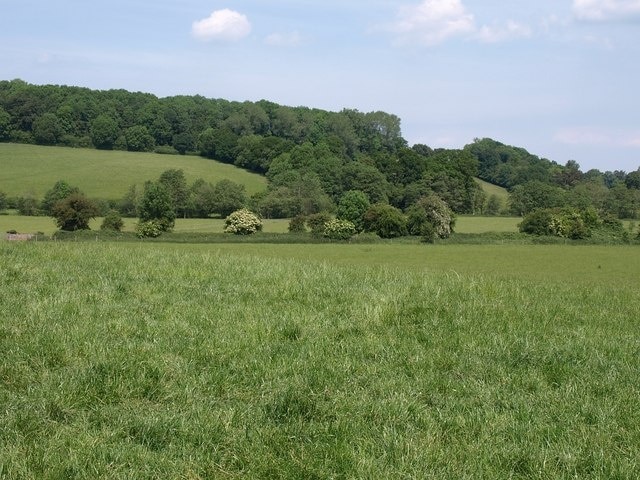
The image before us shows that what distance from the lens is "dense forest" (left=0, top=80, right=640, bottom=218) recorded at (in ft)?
419

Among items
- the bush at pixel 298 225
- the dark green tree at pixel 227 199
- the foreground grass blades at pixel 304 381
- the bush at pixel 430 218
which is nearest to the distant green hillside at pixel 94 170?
the dark green tree at pixel 227 199

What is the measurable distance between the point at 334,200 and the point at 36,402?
126 meters

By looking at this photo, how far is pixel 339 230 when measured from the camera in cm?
8694

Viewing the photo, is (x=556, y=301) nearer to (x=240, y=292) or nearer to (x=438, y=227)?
(x=240, y=292)

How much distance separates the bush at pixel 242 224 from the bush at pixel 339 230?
9.83 metres

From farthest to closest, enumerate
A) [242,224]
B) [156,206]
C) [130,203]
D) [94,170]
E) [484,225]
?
[94,170] → [484,225] → [130,203] → [156,206] → [242,224]

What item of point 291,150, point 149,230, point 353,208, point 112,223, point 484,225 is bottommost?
point 149,230

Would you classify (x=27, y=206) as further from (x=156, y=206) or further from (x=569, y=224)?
(x=569, y=224)

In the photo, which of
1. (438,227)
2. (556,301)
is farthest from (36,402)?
(438,227)

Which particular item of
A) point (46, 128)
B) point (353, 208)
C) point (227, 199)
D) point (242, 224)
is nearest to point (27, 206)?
point (227, 199)

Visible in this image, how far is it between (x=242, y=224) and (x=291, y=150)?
64.7 meters

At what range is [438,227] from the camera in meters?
90.4

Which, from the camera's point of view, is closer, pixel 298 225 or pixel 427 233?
pixel 427 233

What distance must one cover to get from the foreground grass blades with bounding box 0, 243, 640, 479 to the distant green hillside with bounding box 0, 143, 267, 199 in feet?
357
